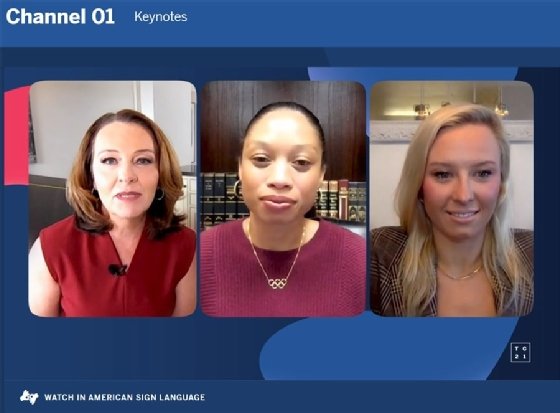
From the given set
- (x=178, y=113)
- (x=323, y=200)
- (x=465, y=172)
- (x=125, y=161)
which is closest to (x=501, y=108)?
(x=465, y=172)

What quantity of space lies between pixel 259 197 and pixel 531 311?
3.11 feet

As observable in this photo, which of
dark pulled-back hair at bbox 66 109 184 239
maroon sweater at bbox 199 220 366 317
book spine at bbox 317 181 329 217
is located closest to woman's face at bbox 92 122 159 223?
dark pulled-back hair at bbox 66 109 184 239

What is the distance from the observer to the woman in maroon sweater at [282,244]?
6.50 ft

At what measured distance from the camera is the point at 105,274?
2.00m

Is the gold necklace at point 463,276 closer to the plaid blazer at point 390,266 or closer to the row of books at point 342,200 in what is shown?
the plaid blazer at point 390,266

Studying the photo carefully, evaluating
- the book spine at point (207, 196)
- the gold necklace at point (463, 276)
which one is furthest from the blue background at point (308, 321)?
the book spine at point (207, 196)

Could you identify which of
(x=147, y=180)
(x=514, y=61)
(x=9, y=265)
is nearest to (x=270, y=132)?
(x=147, y=180)

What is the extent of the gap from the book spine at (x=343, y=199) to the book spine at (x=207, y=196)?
0.40 m

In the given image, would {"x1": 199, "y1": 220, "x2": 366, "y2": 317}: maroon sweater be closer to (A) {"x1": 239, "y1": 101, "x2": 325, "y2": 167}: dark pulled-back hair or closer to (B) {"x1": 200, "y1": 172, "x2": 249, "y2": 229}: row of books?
(B) {"x1": 200, "y1": 172, "x2": 249, "y2": 229}: row of books

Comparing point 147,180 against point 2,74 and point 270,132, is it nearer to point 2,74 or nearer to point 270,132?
point 270,132

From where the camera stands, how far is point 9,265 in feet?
6.59

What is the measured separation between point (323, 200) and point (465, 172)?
46cm

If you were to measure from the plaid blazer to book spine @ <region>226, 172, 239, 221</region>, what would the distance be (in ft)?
1.49

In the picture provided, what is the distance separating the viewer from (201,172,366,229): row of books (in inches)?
77.9
